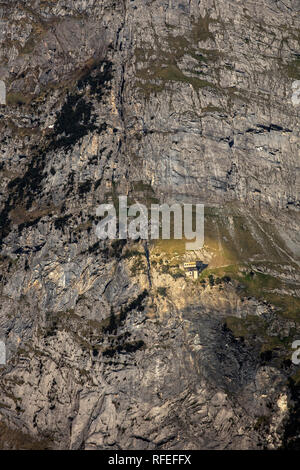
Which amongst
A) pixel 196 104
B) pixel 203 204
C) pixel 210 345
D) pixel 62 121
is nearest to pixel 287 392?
pixel 210 345

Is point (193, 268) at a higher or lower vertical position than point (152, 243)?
lower

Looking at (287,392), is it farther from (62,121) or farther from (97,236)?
(62,121)

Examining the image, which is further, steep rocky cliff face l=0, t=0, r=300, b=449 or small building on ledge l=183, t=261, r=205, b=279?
small building on ledge l=183, t=261, r=205, b=279

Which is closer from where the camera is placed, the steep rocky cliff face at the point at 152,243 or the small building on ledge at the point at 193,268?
the steep rocky cliff face at the point at 152,243
